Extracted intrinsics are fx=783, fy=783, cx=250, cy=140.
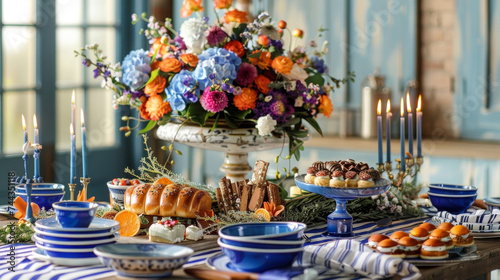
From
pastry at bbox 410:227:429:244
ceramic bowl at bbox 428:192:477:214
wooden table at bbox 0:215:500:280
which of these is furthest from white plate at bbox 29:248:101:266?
ceramic bowl at bbox 428:192:477:214

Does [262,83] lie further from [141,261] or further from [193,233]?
[141,261]

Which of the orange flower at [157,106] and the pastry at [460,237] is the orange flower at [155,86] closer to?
the orange flower at [157,106]

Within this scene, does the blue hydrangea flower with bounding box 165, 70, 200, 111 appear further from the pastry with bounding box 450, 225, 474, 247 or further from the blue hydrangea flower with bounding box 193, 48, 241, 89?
the pastry with bounding box 450, 225, 474, 247

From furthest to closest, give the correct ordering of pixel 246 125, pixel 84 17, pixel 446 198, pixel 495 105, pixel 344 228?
pixel 84 17 → pixel 495 105 → pixel 246 125 → pixel 446 198 → pixel 344 228

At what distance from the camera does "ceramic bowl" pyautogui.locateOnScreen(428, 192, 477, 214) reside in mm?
2145

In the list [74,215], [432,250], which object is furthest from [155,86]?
[432,250]

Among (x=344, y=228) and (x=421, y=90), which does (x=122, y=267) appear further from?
(x=421, y=90)

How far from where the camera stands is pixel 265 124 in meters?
2.20

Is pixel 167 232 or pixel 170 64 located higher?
pixel 170 64

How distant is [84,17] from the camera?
4.48 metres

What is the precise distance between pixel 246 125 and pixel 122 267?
3.22ft

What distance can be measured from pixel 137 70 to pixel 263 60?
373 mm

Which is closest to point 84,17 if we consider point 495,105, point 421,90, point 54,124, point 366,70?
point 54,124

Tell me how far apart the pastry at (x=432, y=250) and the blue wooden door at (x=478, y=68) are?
237 centimetres
